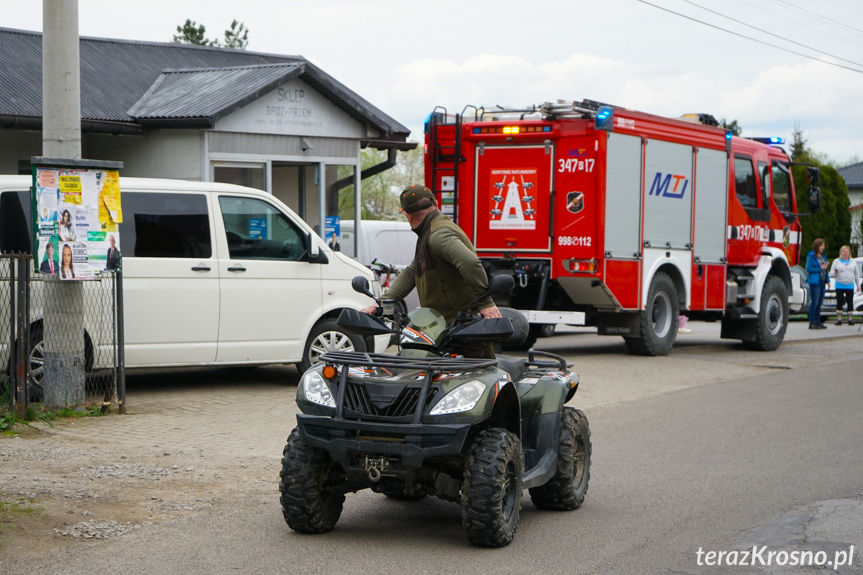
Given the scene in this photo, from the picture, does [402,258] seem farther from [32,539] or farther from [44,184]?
[32,539]

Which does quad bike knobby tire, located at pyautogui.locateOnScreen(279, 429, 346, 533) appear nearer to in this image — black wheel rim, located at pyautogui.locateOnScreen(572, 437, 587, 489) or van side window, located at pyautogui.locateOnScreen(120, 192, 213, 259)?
black wheel rim, located at pyautogui.locateOnScreen(572, 437, 587, 489)

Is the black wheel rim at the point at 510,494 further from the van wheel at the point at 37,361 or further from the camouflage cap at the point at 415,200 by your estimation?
the van wheel at the point at 37,361

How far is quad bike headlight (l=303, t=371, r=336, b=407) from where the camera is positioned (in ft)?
19.2

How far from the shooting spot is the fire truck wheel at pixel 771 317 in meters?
18.0

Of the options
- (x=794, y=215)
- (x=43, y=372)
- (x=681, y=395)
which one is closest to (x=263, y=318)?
(x=43, y=372)

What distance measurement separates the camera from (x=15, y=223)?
10.3m

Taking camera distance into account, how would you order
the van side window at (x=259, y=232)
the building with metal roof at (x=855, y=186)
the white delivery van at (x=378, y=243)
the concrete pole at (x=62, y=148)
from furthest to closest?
the building with metal roof at (x=855, y=186)
the white delivery van at (x=378, y=243)
the van side window at (x=259, y=232)
the concrete pole at (x=62, y=148)

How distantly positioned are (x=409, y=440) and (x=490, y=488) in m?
0.47

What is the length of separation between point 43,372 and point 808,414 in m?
7.25

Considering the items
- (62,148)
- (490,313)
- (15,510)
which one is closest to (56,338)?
(62,148)

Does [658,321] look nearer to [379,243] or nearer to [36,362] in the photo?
[379,243]

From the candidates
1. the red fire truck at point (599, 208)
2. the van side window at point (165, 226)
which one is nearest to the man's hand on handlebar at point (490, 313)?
the van side window at point (165, 226)

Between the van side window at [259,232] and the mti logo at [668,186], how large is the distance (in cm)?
607

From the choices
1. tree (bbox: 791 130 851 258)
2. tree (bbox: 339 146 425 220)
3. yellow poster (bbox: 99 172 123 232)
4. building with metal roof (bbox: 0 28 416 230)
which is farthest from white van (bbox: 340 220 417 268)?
tree (bbox: 339 146 425 220)
